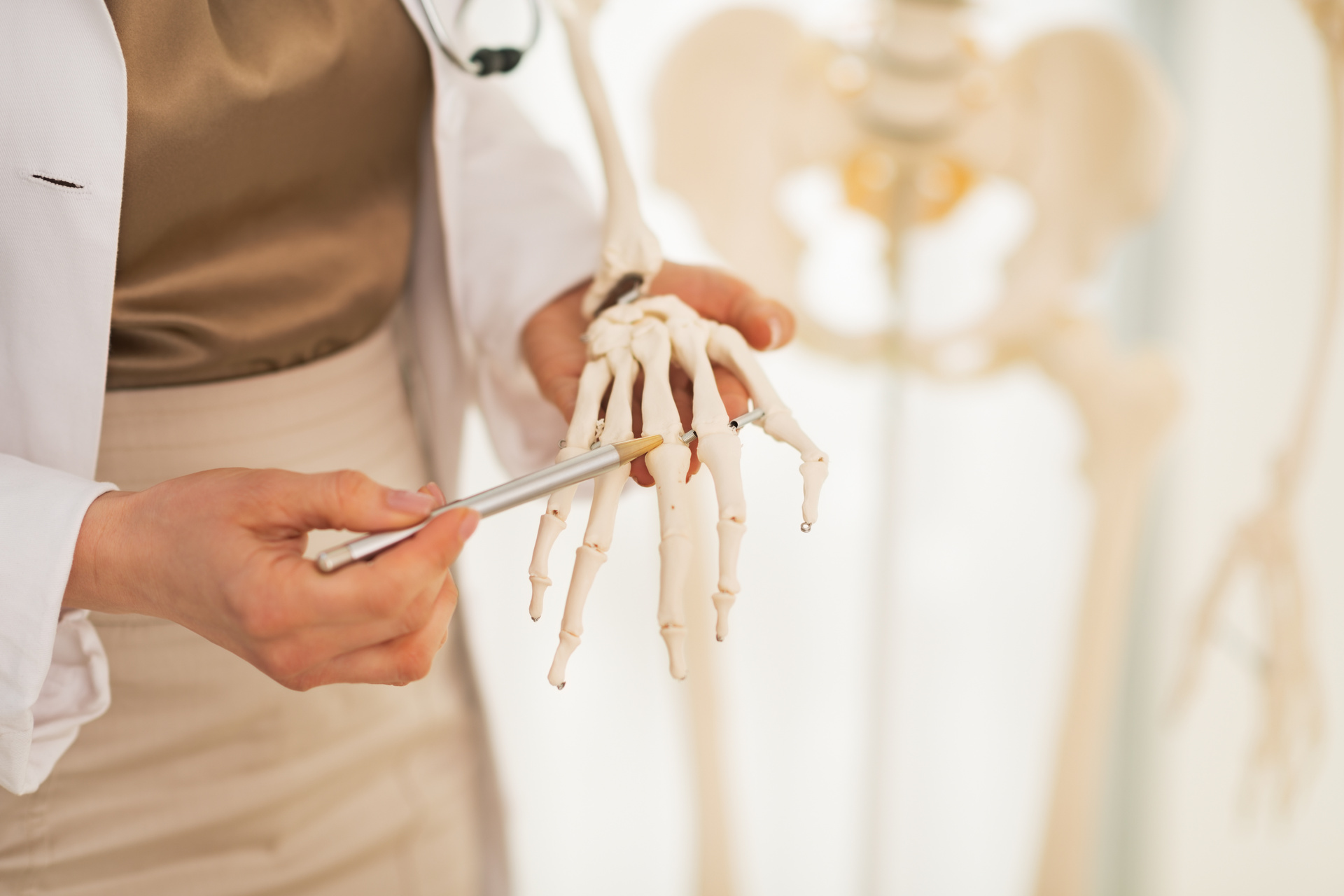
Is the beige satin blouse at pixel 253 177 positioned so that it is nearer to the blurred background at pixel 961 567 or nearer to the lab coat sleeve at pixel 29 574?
the lab coat sleeve at pixel 29 574

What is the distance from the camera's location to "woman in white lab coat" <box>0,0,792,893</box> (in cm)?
35

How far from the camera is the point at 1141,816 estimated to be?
3.18 feet

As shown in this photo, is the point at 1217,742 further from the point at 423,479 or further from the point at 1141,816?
the point at 423,479

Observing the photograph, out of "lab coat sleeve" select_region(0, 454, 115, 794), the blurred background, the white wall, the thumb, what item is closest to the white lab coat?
"lab coat sleeve" select_region(0, 454, 115, 794)

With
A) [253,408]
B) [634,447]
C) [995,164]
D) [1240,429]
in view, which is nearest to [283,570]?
[634,447]

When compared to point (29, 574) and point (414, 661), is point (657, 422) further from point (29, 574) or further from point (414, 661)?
point (29, 574)

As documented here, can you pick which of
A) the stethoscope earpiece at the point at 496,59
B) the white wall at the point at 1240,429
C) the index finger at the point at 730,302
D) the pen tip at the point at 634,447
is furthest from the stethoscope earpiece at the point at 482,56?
the white wall at the point at 1240,429

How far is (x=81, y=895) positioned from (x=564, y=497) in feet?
1.24

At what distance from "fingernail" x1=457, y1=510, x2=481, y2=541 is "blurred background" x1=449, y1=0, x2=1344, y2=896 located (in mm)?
430

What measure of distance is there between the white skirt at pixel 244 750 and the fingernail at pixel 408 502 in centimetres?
24

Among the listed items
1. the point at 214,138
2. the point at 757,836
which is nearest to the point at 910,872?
the point at 757,836

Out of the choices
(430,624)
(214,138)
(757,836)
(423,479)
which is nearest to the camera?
(430,624)

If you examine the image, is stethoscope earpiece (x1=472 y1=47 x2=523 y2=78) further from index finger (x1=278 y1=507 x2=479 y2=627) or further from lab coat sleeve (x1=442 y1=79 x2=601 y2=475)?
index finger (x1=278 y1=507 x2=479 y2=627)

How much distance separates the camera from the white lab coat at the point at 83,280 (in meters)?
0.37
